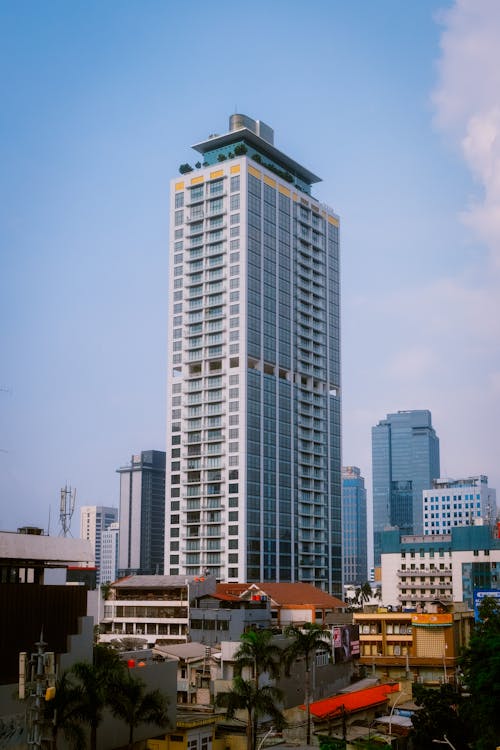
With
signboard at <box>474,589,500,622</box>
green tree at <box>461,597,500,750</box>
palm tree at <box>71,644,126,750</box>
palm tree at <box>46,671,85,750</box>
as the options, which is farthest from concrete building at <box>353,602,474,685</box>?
palm tree at <box>46,671,85,750</box>

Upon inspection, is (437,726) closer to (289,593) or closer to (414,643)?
(414,643)

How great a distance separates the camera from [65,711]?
68938 millimetres

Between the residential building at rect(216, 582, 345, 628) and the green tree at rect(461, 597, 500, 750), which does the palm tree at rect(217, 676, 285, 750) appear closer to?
the green tree at rect(461, 597, 500, 750)

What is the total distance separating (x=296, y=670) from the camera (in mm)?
116000

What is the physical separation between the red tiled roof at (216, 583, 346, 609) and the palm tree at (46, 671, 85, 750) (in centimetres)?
9631

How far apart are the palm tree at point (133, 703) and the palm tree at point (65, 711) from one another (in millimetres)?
6298

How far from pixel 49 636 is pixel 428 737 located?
3858cm

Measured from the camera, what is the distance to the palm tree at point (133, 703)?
249ft

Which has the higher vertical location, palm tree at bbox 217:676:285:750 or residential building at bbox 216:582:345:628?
residential building at bbox 216:582:345:628

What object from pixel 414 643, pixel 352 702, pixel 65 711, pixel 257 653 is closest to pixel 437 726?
pixel 352 702

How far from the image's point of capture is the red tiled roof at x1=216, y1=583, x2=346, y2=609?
169875 millimetres

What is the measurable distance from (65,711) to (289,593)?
11123 cm

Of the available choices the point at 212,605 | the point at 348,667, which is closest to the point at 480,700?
the point at 348,667

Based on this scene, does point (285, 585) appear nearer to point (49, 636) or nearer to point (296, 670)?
point (296, 670)
